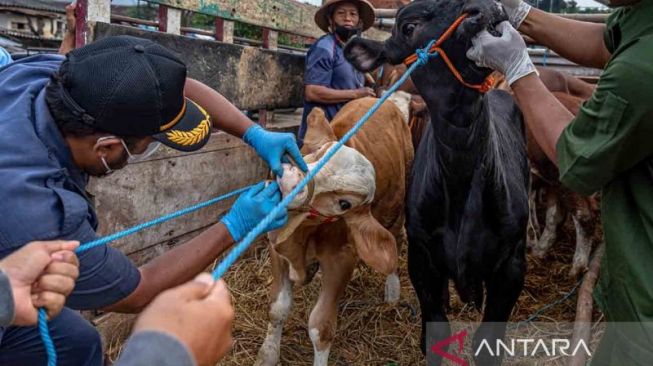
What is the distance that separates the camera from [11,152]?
172 cm

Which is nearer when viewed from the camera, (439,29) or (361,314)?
(439,29)

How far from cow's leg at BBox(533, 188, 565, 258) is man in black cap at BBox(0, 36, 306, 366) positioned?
4.10 m

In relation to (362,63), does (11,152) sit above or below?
below

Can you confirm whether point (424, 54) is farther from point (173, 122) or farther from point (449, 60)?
point (173, 122)

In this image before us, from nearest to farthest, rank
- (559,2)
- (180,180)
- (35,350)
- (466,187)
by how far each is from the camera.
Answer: (35,350), (466,187), (180,180), (559,2)

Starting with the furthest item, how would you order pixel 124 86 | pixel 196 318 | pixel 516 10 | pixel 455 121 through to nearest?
1. pixel 455 121
2. pixel 516 10
3. pixel 124 86
4. pixel 196 318

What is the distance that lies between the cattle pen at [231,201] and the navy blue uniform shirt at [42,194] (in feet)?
4.38

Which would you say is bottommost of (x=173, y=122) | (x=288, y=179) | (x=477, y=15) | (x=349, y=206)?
(x=349, y=206)

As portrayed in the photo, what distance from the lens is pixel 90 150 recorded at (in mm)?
1907

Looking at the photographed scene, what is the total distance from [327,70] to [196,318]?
4148 millimetres

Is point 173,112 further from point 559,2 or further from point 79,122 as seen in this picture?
point 559,2

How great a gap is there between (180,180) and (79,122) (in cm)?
220

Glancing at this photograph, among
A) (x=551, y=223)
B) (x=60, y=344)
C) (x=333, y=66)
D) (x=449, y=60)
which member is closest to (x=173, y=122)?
(x=60, y=344)

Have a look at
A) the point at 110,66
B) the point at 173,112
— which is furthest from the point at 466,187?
the point at 110,66
